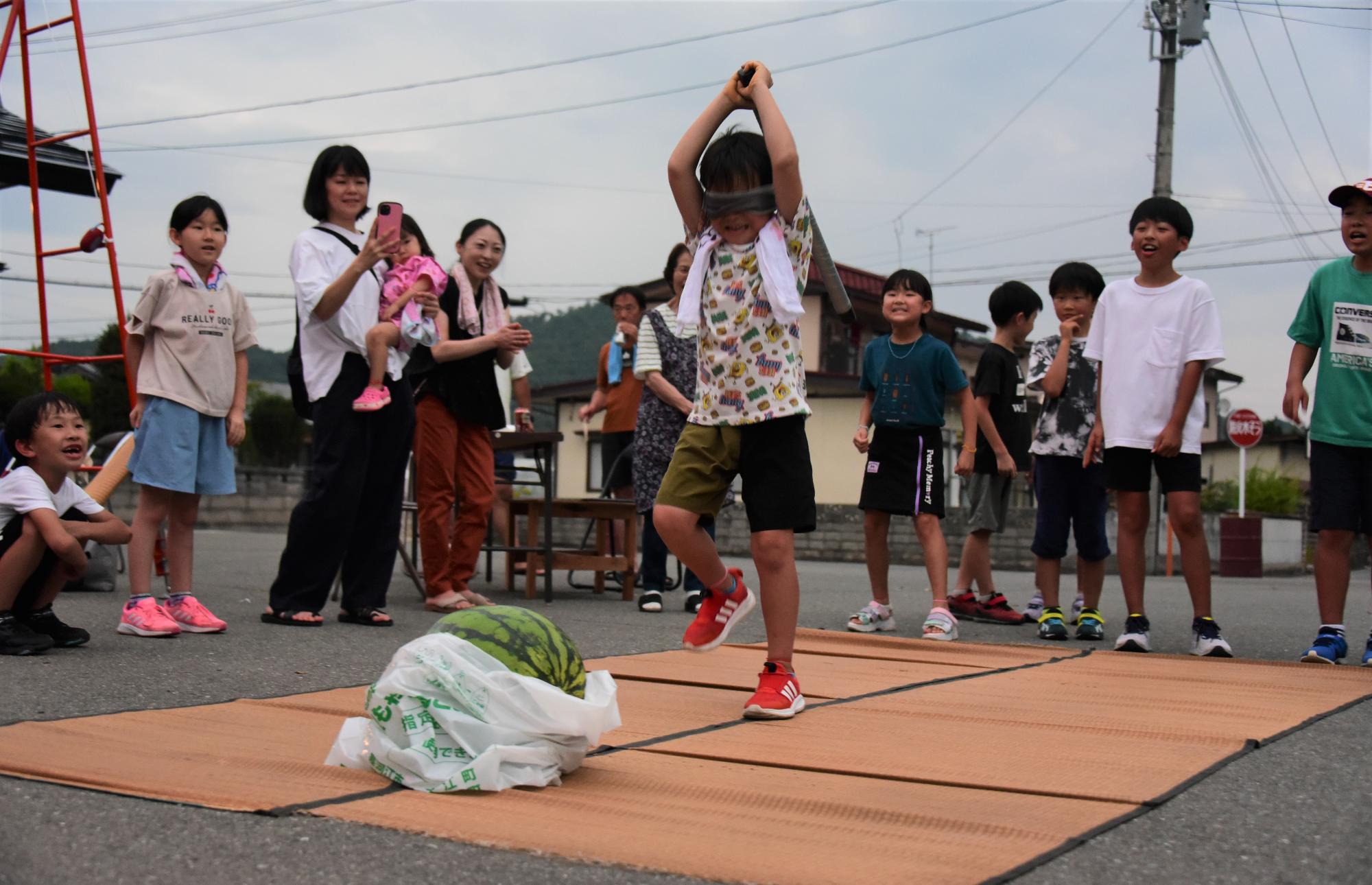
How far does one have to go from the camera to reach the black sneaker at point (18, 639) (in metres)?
4.19

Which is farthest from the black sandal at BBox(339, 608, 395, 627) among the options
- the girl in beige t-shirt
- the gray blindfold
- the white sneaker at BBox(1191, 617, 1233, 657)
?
the white sneaker at BBox(1191, 617, 1233, 657)

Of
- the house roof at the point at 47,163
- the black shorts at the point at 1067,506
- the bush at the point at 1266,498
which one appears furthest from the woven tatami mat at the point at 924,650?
the bush at the point at 1266,498

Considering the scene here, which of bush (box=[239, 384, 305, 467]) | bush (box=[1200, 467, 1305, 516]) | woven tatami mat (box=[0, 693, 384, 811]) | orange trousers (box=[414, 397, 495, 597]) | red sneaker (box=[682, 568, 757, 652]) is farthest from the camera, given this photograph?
bush (box=[239, 384, 305, 467])

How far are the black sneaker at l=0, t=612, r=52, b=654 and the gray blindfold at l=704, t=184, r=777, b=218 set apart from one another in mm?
2643

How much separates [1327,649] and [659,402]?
138 inches

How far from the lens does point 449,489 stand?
632 centimetres

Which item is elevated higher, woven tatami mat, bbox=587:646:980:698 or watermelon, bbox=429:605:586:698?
watermelon, bbox=429:605:586:698

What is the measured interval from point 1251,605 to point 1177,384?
4.52 meters

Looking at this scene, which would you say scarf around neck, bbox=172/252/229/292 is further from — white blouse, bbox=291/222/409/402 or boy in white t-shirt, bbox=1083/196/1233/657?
boy in white t-shirt, bbox=1083/196/1233/657

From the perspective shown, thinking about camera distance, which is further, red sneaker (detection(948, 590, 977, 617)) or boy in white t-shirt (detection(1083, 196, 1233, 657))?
red sneaker (detection(948, 590, 977, 617))

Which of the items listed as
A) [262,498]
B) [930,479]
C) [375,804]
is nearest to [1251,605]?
[930,479]

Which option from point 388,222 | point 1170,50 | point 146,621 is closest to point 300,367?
point 388,222

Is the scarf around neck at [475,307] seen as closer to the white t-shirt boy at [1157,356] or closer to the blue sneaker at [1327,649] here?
the white t-shirt boy at [1157,356]

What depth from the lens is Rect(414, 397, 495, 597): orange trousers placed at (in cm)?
630
